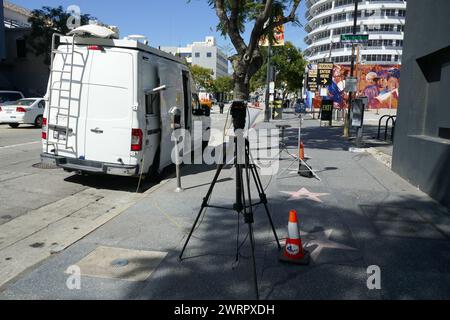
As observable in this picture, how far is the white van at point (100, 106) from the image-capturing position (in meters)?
6.96

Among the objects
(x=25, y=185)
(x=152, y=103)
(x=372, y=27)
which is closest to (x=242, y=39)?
(x=152, y=103)

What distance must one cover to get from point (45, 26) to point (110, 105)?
34566 millimetres

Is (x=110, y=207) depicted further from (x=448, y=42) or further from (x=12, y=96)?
(x=12, y=96)

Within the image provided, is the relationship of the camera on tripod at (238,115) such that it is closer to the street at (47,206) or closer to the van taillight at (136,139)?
the street at (47,206)

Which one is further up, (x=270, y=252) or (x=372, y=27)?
(x=372, y=27)

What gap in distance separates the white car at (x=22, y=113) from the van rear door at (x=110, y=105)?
13.4 meters

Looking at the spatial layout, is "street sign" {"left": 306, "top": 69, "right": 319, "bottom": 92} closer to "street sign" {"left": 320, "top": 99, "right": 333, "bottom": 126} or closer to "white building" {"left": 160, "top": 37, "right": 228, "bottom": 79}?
"street sign" {"left": 320, "top": 99, "right": 333, "bottom": 126}

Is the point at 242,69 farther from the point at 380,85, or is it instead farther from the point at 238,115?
the point at 380,85

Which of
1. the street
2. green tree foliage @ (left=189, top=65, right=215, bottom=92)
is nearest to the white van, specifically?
the street

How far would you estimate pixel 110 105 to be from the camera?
7.05 meters

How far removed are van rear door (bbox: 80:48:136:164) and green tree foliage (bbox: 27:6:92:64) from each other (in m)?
33.1

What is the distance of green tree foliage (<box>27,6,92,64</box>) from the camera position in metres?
35.9

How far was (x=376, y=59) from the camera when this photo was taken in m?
88.7
